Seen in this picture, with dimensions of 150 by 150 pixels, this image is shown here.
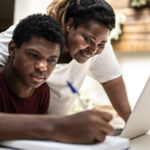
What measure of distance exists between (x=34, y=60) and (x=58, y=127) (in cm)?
28

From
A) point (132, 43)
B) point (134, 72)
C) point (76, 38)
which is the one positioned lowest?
point (134, 72)

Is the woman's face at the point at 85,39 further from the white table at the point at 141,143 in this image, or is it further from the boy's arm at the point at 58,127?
the boy's arm at the point at 58,127

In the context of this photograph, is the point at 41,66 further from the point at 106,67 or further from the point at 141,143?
the point at 106,67

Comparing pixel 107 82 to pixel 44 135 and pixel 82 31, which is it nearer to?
pixel 82 31

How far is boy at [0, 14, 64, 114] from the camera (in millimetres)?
763

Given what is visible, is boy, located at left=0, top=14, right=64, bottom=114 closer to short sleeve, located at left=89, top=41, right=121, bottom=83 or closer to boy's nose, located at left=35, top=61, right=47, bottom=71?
boy's nose, located at left=35, top=61, right=47, bottom=71

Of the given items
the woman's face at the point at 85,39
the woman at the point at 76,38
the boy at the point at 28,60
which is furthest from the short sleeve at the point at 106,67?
the boy at the point at 28,60

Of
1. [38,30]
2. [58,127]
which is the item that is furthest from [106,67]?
[58,127]

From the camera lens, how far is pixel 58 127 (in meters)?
0.52

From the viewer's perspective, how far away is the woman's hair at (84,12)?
1.00m

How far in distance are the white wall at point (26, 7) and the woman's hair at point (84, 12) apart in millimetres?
1362

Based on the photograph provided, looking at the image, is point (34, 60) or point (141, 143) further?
point (141, 143)

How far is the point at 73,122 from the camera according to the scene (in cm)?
51

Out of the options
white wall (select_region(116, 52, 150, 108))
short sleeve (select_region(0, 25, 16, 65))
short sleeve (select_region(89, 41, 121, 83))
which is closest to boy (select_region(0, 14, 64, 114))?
short sleeve (select_region(0, 25, 16, 65))
